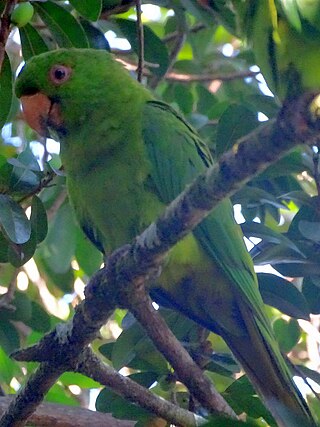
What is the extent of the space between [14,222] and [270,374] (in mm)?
867

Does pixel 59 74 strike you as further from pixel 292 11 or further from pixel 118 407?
pixel 292 11

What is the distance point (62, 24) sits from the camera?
2711 millimetres

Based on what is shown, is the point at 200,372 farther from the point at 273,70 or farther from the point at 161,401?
the point at 273,70

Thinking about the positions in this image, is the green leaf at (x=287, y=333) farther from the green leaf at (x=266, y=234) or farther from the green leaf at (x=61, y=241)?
the green leaf at (x=61, y=241)

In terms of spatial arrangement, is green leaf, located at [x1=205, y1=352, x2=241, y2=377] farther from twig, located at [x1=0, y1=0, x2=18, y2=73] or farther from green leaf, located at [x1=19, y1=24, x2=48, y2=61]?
green leaf, located at [x1=19, y1=24, x2=48, y2=61]

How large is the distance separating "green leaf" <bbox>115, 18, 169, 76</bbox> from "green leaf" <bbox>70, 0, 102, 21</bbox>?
1.74ft

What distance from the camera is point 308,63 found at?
62.7 inches

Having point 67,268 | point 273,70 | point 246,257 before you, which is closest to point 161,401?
point 246,257

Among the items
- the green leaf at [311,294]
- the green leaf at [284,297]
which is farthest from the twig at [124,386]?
the green leaf at [311,294]

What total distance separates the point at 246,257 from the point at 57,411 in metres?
0.73

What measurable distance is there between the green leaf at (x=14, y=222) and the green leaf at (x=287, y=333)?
1.06 m

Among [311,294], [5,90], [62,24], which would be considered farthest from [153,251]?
[62,24]

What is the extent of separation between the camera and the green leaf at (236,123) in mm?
2564

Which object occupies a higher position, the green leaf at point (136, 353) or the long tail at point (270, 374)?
the green leaf at point (136, 353)
